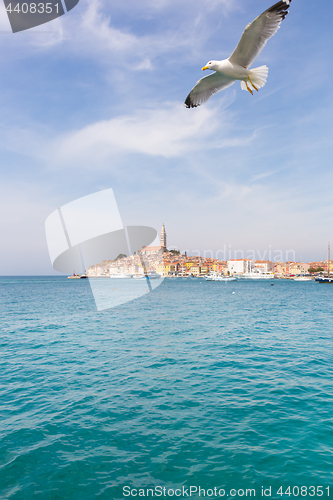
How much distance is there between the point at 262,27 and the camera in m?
3.90

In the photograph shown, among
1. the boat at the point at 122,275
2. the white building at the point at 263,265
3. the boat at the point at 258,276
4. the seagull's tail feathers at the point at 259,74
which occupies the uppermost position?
the seagull's tail feathers at the point at 259,74

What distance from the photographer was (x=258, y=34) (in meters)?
4.05

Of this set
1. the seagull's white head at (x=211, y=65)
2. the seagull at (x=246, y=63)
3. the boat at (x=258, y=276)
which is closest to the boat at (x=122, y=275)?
the boat at (x=258, y=276)

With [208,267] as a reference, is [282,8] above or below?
above

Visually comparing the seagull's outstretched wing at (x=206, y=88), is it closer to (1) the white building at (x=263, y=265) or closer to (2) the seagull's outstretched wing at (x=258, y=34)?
(2) the seagull's outstretched wing at (x=258, y=34)

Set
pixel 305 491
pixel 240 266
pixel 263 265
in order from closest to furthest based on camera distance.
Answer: pixel 305 491 < pixel 240 266 < pixel 263 265

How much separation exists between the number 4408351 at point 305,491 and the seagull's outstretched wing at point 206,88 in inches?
253

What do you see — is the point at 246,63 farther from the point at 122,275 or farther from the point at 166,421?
the point at 122,275

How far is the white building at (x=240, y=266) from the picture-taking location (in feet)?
453

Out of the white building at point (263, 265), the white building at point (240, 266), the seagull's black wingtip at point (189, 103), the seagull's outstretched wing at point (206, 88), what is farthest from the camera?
the white building at point (263, 265)

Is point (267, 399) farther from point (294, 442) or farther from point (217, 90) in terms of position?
point (217, 90)

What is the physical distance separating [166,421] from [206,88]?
6614 millimetres

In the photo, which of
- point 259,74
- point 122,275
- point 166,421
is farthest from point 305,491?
point 122,275

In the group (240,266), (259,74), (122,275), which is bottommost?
(122,275)
